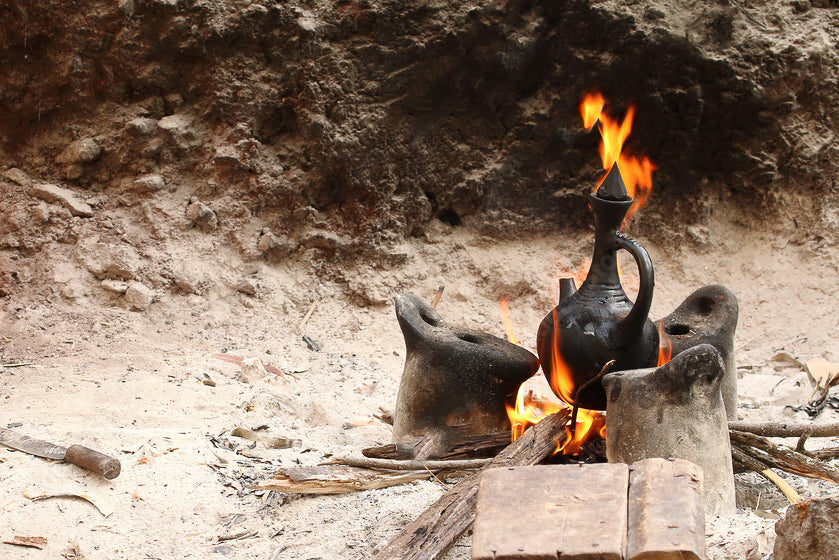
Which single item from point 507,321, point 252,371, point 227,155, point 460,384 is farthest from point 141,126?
point 460,384

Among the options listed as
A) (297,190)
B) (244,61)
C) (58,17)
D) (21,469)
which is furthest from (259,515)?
(58,17)

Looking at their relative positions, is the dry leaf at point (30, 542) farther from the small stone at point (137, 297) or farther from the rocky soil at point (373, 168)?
the small stone at point (137, 297)

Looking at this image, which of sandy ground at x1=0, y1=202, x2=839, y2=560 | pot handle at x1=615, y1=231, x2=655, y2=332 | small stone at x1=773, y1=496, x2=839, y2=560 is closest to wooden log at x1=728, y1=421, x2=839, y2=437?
sandy ground at x1=0, y1=202, x2=839, y2=560

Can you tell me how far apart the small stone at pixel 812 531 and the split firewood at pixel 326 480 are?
1.53 metres

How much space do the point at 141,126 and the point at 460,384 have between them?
3341 mm

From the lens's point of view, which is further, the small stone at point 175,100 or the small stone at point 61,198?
the small stone at point 175,100

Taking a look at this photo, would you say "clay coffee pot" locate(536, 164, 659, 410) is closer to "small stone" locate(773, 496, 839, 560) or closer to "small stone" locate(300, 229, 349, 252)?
"small stone" locate(773, 496, 839, 560)

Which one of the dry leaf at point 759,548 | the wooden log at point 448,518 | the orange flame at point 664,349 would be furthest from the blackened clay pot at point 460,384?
the dry leaf at point 759,548

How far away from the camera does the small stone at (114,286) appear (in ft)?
18.0

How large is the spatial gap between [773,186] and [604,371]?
380 cm

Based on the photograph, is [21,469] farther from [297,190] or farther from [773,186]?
[773,186]

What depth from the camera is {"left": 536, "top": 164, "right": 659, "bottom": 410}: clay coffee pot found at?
3.13m

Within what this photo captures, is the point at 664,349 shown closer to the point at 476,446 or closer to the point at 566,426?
the point at 566,426

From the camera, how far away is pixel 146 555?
2762 mm
